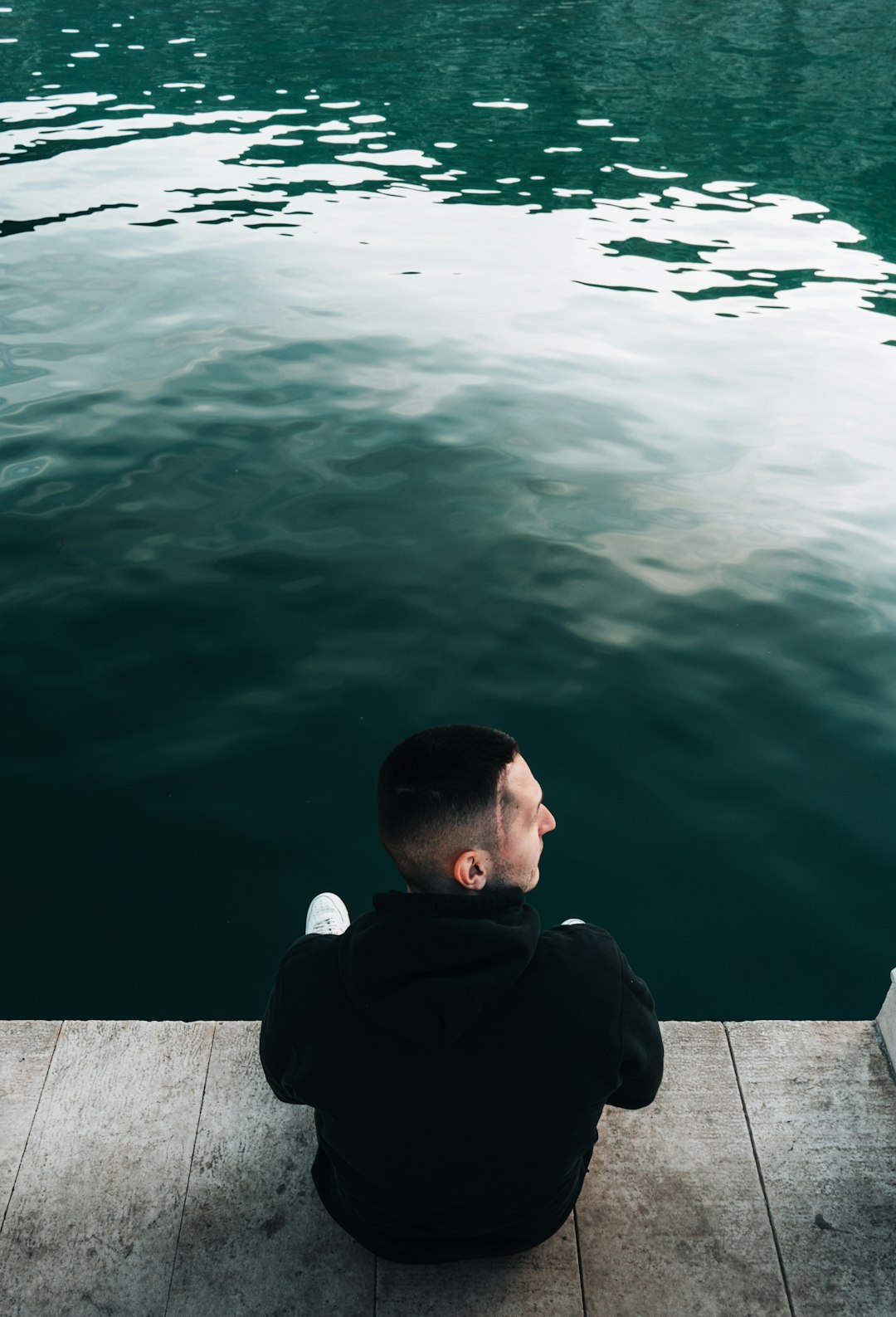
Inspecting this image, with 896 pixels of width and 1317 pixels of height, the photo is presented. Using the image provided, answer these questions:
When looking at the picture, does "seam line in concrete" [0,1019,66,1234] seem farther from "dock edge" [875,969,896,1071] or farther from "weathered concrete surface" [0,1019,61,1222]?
"dock edge" [875,969,896,1071]

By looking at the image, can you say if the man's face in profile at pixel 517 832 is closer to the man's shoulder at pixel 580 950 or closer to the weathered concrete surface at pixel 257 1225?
the man's shoulder at pixel 580 950

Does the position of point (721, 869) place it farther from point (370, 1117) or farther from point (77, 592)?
point (77, 592)

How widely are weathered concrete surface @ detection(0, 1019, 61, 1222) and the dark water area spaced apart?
649mm

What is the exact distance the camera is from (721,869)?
4434mm

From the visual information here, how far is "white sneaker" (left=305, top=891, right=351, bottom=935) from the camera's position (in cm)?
311

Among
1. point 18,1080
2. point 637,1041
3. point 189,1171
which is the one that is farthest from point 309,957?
point 18,1080

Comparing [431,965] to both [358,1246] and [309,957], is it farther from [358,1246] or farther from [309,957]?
[358,1246]

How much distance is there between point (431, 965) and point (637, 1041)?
0.48 meters

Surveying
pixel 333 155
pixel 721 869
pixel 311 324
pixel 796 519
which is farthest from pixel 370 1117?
pixel 333 155

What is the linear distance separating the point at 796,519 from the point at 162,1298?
573cm

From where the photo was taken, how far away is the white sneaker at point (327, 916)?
3.11 meters

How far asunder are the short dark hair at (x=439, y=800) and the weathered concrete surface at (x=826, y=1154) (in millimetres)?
1517

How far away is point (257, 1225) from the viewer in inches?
107

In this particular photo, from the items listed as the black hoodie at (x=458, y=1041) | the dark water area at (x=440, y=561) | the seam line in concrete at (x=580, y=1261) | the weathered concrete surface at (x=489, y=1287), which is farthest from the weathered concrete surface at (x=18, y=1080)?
the seam line in concrete at (x=580, y=1261)
